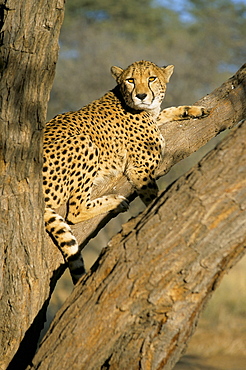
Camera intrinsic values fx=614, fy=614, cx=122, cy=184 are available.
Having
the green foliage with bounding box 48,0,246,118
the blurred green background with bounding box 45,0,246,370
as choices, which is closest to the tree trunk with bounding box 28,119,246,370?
the blurred green background with bounding box 45,0,246,370

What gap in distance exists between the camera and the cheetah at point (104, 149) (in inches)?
124

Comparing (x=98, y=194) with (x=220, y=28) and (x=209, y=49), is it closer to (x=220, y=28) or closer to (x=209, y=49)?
(x=209, y=49)

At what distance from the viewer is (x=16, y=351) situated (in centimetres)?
260

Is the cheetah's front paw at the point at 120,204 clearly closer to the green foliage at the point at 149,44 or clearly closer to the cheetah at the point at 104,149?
the cheetah at the point at 104,149

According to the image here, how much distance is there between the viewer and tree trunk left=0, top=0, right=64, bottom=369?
227 centimetres

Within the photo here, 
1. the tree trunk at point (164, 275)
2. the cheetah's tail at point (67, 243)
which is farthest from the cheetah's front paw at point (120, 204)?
the tree trunk at point (164, 275)

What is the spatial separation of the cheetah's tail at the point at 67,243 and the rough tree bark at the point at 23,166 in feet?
0.71

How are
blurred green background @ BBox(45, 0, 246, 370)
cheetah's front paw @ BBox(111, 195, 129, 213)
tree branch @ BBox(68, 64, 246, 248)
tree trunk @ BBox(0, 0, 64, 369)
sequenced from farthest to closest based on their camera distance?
1. blurred green background @ BBox(45, 0, 246, 370)
2. tree branch @ BBox(68, 64, 246, 248)
3. cheetah's front paw @ BBox(111, 195, 129, 213)
4. tree trunk @ BBox(0, 0, 64, 369)

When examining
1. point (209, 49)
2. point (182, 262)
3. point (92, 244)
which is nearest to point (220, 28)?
point (209, 49)

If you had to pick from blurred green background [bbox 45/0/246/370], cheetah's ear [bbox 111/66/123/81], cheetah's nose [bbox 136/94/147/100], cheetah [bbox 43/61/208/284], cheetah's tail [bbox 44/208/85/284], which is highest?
blurred green background [bbox 45/0/246/370]

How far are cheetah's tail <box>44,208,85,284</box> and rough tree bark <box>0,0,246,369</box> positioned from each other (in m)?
0.22

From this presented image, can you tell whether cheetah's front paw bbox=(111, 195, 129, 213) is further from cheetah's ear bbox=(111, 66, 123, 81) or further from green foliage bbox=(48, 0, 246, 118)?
green foliage bbox=(48, 0, 246, 118)

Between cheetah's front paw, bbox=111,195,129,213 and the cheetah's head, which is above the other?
the cheetah's head

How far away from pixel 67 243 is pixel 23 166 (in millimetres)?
622
